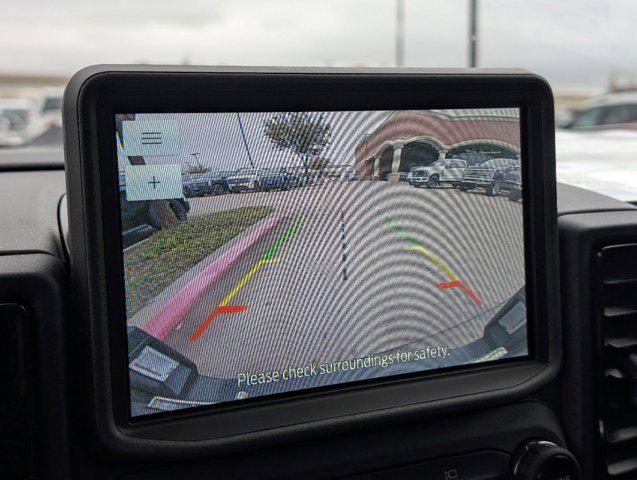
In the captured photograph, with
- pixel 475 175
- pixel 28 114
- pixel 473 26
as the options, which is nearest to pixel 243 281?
pixel 475 175

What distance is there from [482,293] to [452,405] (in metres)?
0.29

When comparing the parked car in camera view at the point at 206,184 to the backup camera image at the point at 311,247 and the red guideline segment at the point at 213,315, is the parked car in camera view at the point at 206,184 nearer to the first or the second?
the backup camera image at the point at 311,247

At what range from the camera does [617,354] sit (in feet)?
6.95

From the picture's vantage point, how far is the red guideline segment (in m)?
1.66

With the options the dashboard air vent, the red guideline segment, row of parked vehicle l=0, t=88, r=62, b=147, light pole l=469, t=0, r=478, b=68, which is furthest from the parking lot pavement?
row of parked vehicle l=0, t=88, r=62, b=147

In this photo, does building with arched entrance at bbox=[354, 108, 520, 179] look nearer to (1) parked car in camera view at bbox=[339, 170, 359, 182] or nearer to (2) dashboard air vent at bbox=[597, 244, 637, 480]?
(1) parked car in camera view at bbox=[339, 170, 359, 182]

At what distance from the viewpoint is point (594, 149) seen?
335cm

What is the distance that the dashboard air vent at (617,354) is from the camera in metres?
2.08

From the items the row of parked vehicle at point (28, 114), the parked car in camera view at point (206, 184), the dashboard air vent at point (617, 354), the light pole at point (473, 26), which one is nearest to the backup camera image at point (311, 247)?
the parked car in camera view at point (206, 184)

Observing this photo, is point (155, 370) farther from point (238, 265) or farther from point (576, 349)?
point (576, 349)

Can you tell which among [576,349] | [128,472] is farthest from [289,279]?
[576,349]

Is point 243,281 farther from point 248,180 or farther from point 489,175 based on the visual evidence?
point 489,175

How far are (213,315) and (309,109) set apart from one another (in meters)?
0.51

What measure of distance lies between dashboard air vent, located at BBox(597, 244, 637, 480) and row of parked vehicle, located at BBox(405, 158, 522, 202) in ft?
1.11
